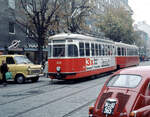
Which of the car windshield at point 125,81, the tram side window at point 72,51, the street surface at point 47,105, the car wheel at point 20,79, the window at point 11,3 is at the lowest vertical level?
the street surface at point 47,105

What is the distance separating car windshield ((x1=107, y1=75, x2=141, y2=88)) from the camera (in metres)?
6.34

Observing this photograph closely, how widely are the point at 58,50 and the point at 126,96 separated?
10828 mm

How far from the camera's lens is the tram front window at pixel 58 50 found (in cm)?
1634

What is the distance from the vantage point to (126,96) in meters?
6.00

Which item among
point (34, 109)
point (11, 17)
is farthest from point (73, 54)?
point (11, 17)

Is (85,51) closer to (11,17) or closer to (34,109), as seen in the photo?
(34,109)

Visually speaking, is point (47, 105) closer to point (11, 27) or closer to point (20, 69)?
point (20, 69)

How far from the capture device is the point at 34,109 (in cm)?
907

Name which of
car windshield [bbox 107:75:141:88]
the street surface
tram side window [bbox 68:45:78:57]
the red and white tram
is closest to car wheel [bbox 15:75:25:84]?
tram side window [bbox 68:45:78:57]

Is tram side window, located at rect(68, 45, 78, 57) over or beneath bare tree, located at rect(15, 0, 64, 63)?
beneath

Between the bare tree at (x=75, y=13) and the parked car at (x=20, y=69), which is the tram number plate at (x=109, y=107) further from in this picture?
the bare tree at (x=75, y=13)

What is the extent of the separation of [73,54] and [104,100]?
10.2 meters

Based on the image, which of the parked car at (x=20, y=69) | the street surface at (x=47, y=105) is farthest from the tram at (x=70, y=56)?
the street surface at (x=47, y=105)

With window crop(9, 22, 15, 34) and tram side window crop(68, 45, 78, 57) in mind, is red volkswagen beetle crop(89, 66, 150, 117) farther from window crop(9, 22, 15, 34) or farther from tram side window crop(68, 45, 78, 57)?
window crop(9, 22, 15, 34)
